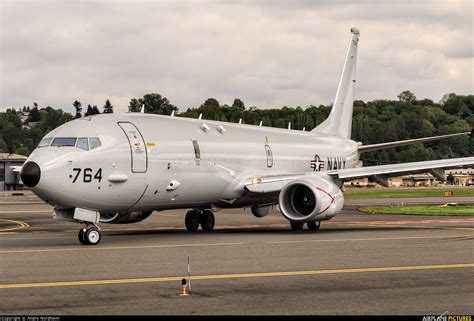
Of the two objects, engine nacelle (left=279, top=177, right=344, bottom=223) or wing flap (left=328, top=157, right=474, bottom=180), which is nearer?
engine nacelle (left=279, top=177, right=344, bottom=223)

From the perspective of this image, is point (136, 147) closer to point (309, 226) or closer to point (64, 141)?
point (64, 141)

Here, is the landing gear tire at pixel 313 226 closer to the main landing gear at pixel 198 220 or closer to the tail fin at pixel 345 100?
the main landing gear at pixel 198 220

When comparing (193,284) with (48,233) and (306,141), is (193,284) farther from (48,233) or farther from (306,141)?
(306,141)

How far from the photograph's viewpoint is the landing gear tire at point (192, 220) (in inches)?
1342

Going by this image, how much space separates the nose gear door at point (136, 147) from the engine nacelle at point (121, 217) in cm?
317

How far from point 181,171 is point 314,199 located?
498 cm

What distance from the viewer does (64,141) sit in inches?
1037

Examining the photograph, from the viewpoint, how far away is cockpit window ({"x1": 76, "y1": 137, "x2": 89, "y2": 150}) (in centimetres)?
2638

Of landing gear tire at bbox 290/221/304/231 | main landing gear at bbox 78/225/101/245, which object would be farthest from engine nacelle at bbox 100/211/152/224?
landing gear tire at bbox 290/221/304/231

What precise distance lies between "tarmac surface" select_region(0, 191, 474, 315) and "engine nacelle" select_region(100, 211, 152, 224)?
601 mm

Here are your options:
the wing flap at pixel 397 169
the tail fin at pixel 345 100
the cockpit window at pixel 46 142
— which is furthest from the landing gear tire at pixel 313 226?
the cockpit window at pixel 46 142

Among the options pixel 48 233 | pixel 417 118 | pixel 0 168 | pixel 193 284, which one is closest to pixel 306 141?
pixel 48 233

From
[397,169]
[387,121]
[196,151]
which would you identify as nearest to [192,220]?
[196,151]

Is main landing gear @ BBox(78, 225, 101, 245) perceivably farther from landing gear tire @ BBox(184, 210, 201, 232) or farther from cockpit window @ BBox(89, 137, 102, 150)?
landing gear tire @ BBox(184, 210, 201, 232)
